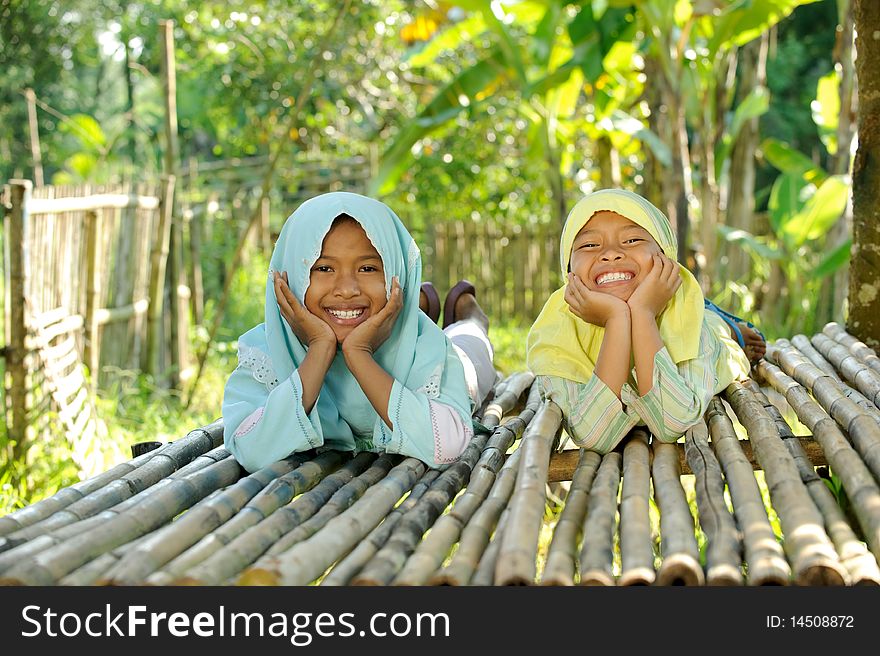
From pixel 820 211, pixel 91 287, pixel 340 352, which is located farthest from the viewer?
pixel 820 211

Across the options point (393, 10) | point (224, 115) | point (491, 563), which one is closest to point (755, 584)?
point (491, 563)

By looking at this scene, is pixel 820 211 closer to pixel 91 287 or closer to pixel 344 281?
pixel 91 287

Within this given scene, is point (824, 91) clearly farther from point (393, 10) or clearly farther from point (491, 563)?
point (491, 563)

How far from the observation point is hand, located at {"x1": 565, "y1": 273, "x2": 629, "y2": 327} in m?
2.20

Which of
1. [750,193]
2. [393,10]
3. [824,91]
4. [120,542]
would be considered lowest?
[120,542]

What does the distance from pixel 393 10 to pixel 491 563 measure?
32.2 ft

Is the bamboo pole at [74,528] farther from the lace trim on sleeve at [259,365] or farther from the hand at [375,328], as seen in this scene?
the hand at [375,328]

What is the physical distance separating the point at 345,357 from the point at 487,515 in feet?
1.93

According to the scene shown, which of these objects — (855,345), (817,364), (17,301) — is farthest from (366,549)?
(17,301)

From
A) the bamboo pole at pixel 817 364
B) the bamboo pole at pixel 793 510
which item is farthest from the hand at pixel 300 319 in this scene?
the bamboo pole at pixel 817 364

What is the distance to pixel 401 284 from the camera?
7.69ft

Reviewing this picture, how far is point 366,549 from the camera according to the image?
64.6 inches

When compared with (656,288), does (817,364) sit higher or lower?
lower

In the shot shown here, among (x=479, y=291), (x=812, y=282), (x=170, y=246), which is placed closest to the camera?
(x=170, y=246)
